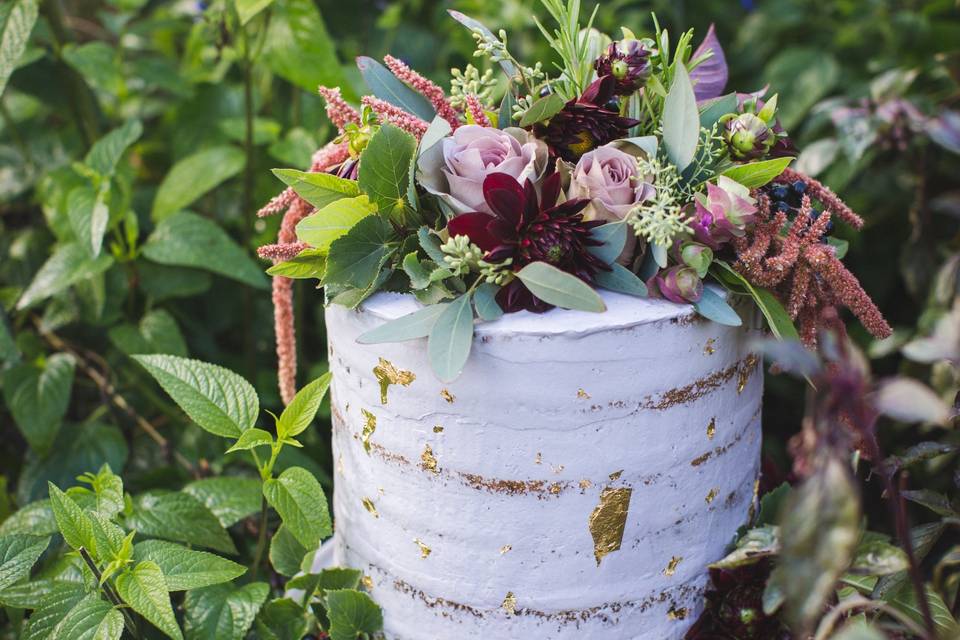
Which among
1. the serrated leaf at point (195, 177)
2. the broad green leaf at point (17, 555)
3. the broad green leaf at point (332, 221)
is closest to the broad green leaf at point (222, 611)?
the broad green leaf at point (17, 555)

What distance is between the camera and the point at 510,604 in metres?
0.88

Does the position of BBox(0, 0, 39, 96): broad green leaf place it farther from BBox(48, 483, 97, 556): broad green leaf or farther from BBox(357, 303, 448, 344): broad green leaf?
BBox(357, 303, 448, 344): broad green leaf

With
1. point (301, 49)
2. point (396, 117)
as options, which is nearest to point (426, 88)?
point (396, 117)

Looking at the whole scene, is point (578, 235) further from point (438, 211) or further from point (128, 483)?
point (128, 483)

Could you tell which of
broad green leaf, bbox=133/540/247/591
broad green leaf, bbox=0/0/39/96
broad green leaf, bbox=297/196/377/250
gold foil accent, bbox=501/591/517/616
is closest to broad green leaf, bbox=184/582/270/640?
broad green leaf, bbox=133/540/247/591

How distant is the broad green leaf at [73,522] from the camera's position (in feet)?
2.95

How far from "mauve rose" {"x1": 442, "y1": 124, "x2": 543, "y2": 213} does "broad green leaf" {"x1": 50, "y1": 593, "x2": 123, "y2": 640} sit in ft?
1.66

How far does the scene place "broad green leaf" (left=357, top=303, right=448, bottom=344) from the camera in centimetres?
78

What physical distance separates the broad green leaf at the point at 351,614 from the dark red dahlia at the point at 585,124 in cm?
48

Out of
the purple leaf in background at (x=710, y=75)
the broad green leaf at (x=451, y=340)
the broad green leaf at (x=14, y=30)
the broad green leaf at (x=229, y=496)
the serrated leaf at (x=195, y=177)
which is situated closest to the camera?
the broad green leaf at (x=451, y=340)

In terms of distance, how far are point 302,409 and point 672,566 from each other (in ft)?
1.31

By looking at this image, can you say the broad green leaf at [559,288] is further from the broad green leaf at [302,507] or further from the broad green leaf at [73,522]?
the broad green leaf at [73,522]

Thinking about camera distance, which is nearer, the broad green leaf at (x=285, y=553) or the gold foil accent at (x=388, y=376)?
the gold foil accent at (x=388, y=376)

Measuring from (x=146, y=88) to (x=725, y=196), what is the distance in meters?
1.25
